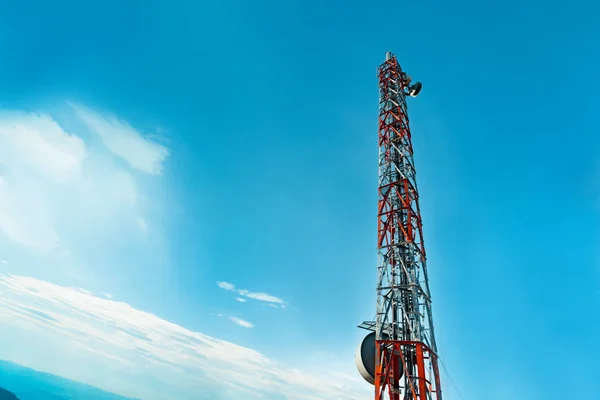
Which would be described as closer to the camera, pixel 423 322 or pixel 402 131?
pixel 423 322

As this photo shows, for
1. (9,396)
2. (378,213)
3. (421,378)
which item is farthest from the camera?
(9,396)

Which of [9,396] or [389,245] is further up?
[389,245]

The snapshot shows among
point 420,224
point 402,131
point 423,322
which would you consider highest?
point 402,131

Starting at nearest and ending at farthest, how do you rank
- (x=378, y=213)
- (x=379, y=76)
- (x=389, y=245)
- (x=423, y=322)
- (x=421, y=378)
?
(x=421, y=378), (x=423, y=322), (x=389, y=245), (x=378, y=213), (x=379, y=76)

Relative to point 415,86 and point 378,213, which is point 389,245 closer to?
point 378,213

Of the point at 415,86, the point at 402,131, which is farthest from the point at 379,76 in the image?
the point at 402,131

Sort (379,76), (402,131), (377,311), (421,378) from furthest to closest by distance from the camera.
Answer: (379,76), (402,131), (377,311), (421,378)

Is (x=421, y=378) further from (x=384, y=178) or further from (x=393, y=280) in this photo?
(x=384, y=178)

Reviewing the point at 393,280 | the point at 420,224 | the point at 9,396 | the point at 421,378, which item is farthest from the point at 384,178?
the point at 9,396

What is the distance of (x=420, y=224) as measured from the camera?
80.7 ft

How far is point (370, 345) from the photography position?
2191 cm

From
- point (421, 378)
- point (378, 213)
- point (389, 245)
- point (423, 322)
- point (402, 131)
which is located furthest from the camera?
point (402, 131)

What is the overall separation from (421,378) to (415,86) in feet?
88.8

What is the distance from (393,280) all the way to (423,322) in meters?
3.28
